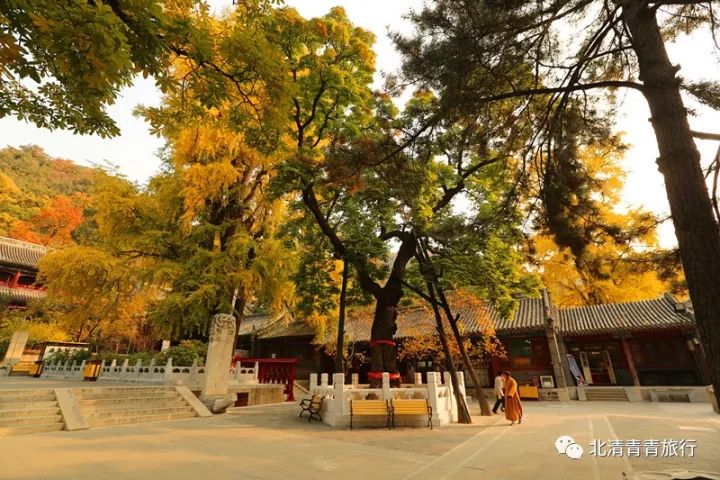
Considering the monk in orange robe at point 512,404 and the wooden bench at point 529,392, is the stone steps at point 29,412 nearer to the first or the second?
the monk in orange robe at point 512,404

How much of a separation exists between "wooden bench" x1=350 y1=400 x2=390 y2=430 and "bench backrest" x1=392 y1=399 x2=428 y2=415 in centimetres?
24

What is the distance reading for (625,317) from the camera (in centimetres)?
1703

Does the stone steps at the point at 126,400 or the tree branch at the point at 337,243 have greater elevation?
the tree branch at the point at 337,243

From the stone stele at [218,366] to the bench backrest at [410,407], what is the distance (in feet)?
17.3

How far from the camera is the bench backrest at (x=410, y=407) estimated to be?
27.9ft

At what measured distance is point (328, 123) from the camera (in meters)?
11.4

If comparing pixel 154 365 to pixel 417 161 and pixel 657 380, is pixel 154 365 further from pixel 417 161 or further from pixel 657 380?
pixel 657 380

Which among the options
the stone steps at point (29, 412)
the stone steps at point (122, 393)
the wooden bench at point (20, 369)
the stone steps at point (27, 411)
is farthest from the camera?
the wooden bench at point (20, 369)

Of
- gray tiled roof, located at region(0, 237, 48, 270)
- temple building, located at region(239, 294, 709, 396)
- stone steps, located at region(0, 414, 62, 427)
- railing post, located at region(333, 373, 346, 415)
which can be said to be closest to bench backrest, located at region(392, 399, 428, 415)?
railing post, located at region(333, 373, 346, 415)

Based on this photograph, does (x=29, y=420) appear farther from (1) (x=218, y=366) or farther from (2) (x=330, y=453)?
(2) (x=330, y=453)

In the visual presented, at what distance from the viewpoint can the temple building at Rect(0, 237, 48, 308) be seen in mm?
23578

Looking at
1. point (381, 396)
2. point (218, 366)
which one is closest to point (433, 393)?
point (381, 396)

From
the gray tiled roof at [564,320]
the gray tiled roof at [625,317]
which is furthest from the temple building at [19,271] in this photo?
the gray tiled roof at [625,317]

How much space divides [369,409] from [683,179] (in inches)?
291
